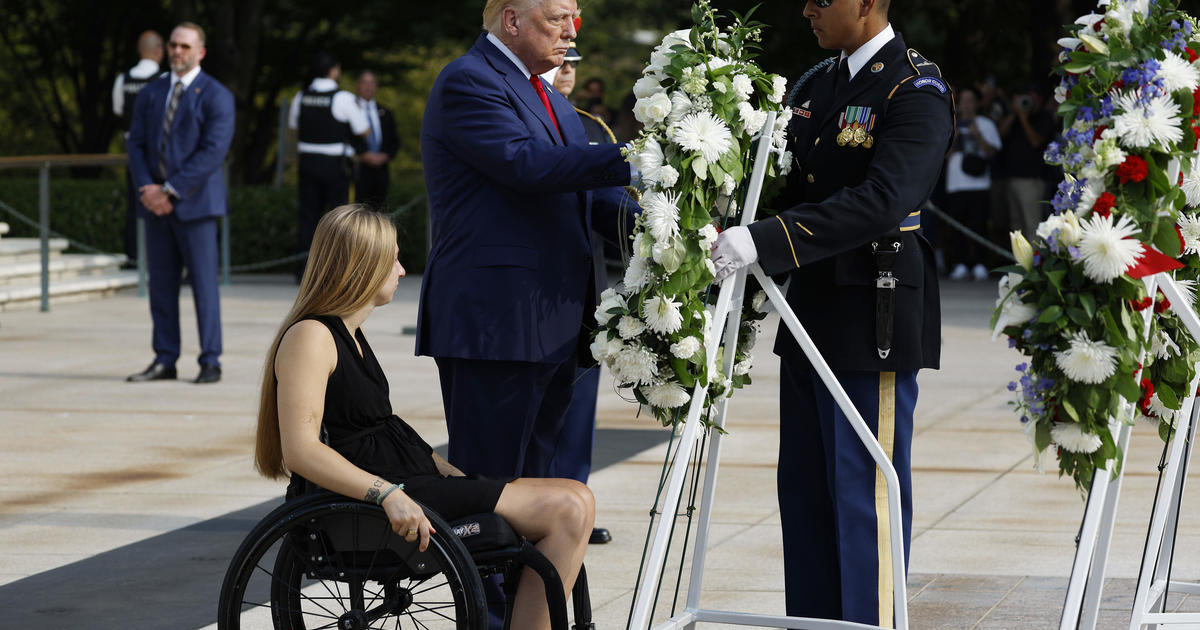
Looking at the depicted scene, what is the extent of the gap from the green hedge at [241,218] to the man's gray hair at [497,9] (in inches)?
566

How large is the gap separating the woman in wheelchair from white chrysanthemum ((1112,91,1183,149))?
1426 millimetres

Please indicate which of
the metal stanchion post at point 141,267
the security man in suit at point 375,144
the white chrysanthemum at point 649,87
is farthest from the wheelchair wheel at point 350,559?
the security man in suit at point 375,144

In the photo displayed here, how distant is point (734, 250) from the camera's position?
3762 mm

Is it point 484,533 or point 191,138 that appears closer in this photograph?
point 484,533

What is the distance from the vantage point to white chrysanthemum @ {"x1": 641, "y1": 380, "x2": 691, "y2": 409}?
12.3 feet

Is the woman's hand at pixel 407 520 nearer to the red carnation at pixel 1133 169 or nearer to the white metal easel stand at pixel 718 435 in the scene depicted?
the white metal easel stand at pixel 718 435

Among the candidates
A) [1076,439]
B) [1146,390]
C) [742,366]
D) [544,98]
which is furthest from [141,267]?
[1076,439]

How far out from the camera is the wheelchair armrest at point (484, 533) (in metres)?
3.79

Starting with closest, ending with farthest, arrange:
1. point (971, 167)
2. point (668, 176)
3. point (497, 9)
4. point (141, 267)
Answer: point (668, 176)
point (497, 9)
point (141, 267)
point (971, 167)

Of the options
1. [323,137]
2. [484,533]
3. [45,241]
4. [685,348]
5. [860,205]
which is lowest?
[45,241]

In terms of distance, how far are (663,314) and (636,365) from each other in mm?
134

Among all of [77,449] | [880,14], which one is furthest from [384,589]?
[77,449]

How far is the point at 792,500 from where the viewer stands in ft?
14.0

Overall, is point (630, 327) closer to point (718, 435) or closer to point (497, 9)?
point (718, 435)
